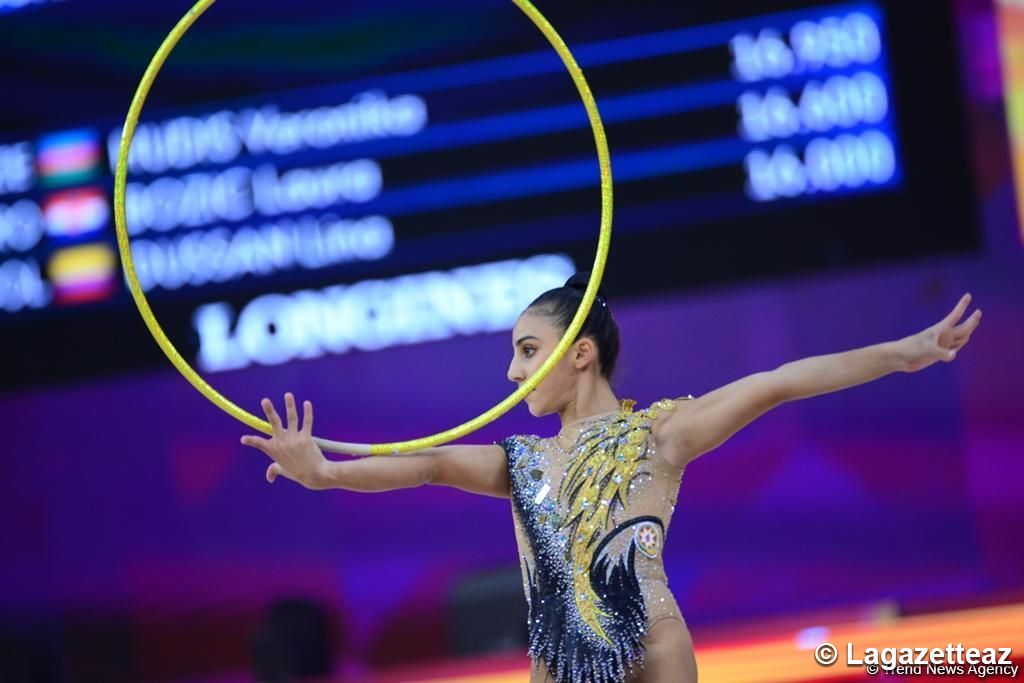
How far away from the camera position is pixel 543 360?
359cm

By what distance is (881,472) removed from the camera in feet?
21.6

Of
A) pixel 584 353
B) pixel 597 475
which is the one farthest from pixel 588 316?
pixel 597 475

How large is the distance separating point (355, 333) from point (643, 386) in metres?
1.35

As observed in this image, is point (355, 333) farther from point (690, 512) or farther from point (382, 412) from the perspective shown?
point (690, 512)

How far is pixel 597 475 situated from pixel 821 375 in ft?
1.86

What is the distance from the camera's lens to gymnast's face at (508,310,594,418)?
361cm

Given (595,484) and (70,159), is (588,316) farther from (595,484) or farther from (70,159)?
(70,159)

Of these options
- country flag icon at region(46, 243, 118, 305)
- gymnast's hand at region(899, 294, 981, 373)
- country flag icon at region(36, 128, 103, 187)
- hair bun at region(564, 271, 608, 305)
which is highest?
country flag icon at region(36, 128, 103, 187)

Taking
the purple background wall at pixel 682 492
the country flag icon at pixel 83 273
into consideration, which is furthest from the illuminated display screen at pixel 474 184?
the purple background wall at pixel 682 492

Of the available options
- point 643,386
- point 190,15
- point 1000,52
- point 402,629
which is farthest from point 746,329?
point 190,15

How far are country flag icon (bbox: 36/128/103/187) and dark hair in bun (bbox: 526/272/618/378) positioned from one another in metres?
3.57

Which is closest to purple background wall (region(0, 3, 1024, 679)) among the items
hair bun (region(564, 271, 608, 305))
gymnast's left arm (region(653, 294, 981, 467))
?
hair bun (region(564, 271, 608, 305))

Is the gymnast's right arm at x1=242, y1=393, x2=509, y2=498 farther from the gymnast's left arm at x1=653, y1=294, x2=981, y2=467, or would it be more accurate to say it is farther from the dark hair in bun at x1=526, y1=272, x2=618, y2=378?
the gymnast's left arm at x1=653, y1=294, x2=981, y2=467

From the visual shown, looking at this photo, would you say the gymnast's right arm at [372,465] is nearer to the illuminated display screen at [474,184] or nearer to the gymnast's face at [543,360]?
the gymnast's face at [543,360]
